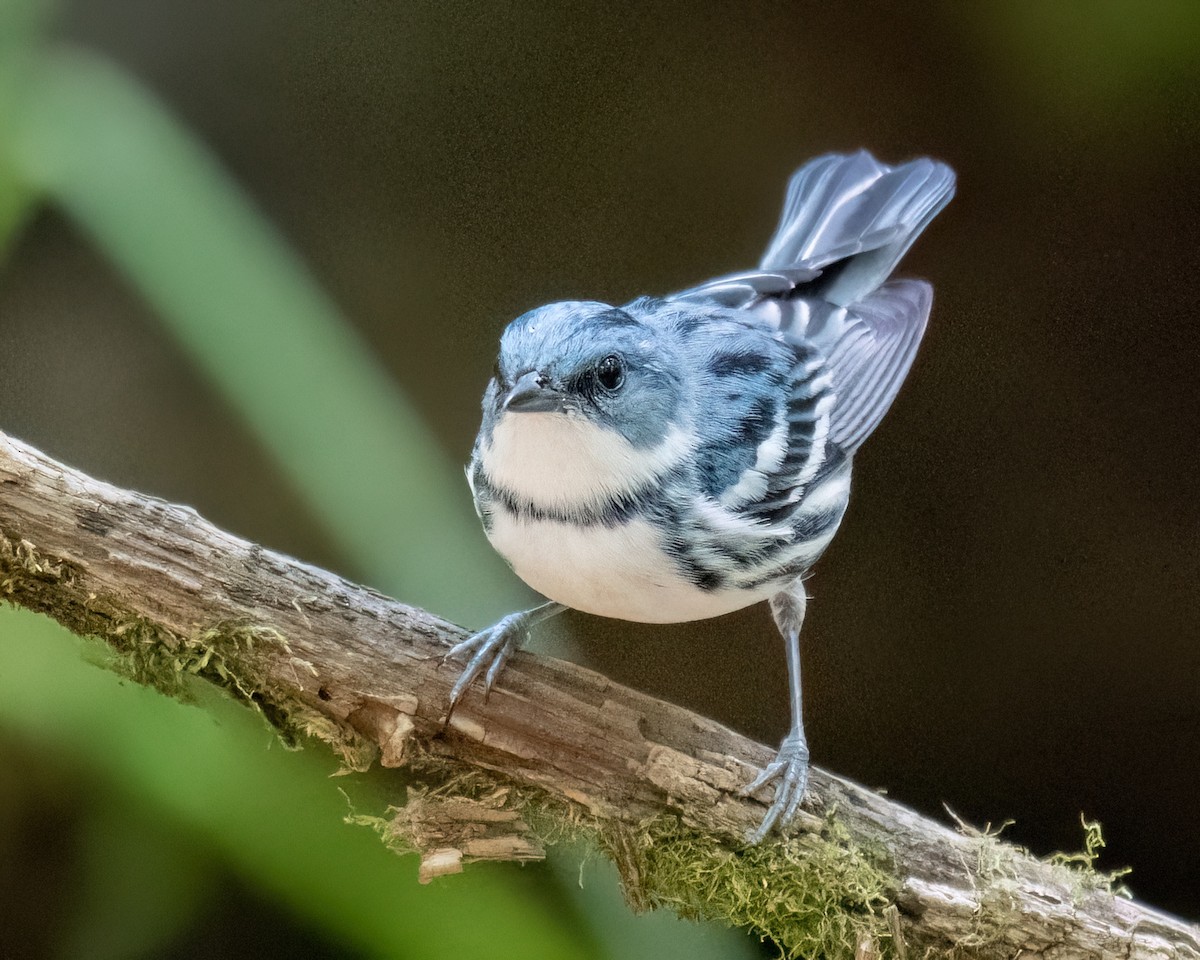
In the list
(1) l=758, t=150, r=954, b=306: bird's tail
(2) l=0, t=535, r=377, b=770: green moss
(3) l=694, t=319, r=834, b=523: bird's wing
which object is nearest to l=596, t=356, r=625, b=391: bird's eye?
(3) l=694, t=319, r=834, b=523: bird's wing

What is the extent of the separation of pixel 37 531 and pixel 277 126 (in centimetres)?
64

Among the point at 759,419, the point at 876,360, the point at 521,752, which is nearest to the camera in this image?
the point at 521,752

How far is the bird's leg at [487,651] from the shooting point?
1037mm

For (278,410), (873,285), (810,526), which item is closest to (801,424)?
(810,526)

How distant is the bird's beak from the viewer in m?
0.89

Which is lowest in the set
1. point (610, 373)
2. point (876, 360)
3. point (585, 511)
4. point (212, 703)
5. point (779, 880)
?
point (779, 880)

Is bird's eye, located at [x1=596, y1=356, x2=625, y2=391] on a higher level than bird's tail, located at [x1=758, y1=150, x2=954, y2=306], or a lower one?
lower

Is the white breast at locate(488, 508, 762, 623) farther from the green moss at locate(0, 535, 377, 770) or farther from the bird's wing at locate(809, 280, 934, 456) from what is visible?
the bird's wing at locate(809, 280, 934, 456)

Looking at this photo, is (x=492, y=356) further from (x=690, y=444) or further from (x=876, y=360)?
(x=876, y=360)

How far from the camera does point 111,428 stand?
1.28m

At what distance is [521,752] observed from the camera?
3.38 feet

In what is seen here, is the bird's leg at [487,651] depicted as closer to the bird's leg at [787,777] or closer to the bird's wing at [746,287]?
the bird's leg at [787,777]

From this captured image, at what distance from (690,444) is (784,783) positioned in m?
0.42

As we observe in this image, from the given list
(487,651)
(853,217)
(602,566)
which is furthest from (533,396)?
(853,217)
